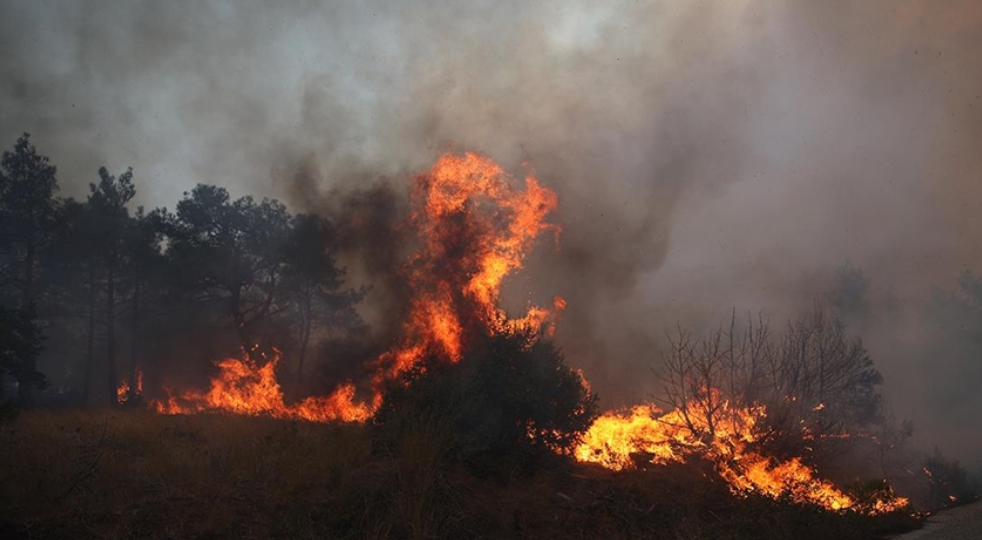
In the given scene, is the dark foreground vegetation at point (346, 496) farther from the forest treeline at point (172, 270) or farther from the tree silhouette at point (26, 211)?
the tree silhouette at point (26, 211)

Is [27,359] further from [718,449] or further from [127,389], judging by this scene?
[718,449]

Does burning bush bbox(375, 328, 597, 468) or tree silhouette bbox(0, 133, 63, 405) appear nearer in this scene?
burning bush bbox(375, 328, 597, 468)

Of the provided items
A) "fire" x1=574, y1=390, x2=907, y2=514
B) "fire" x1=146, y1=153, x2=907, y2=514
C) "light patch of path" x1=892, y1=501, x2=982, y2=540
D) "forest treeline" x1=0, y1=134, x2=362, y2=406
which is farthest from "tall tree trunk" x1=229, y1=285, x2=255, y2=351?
"light patch of path" x1=892, y1=501, x2=982, y2=540

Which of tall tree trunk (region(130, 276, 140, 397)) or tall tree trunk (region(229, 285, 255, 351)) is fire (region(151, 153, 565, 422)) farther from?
tall tree trunk (region(130, 276, 140, 397))

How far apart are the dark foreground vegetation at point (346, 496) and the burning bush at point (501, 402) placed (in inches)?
18.8

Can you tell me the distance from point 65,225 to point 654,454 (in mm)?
30701

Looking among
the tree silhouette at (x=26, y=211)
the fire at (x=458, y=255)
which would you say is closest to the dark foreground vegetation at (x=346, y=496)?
the fire at (x=458, y=255)

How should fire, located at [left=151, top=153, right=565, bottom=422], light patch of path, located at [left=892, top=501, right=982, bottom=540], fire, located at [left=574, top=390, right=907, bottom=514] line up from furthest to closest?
fire, located at [left=151, top=153, right=565, bottom=422] < fire, located at [left=574, top=390, right=907, bottom=514] < light patch of path, located at [left=892, top=501, right=982, bottom=540]

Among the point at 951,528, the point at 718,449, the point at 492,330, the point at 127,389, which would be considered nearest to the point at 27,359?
the point at 127,389

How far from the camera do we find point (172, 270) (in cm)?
3019

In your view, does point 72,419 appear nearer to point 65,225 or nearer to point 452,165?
point 452,165

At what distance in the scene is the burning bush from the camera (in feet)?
41.2

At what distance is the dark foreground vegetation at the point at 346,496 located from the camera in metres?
8.95

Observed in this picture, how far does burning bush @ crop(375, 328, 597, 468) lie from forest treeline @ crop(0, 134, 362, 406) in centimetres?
1701
